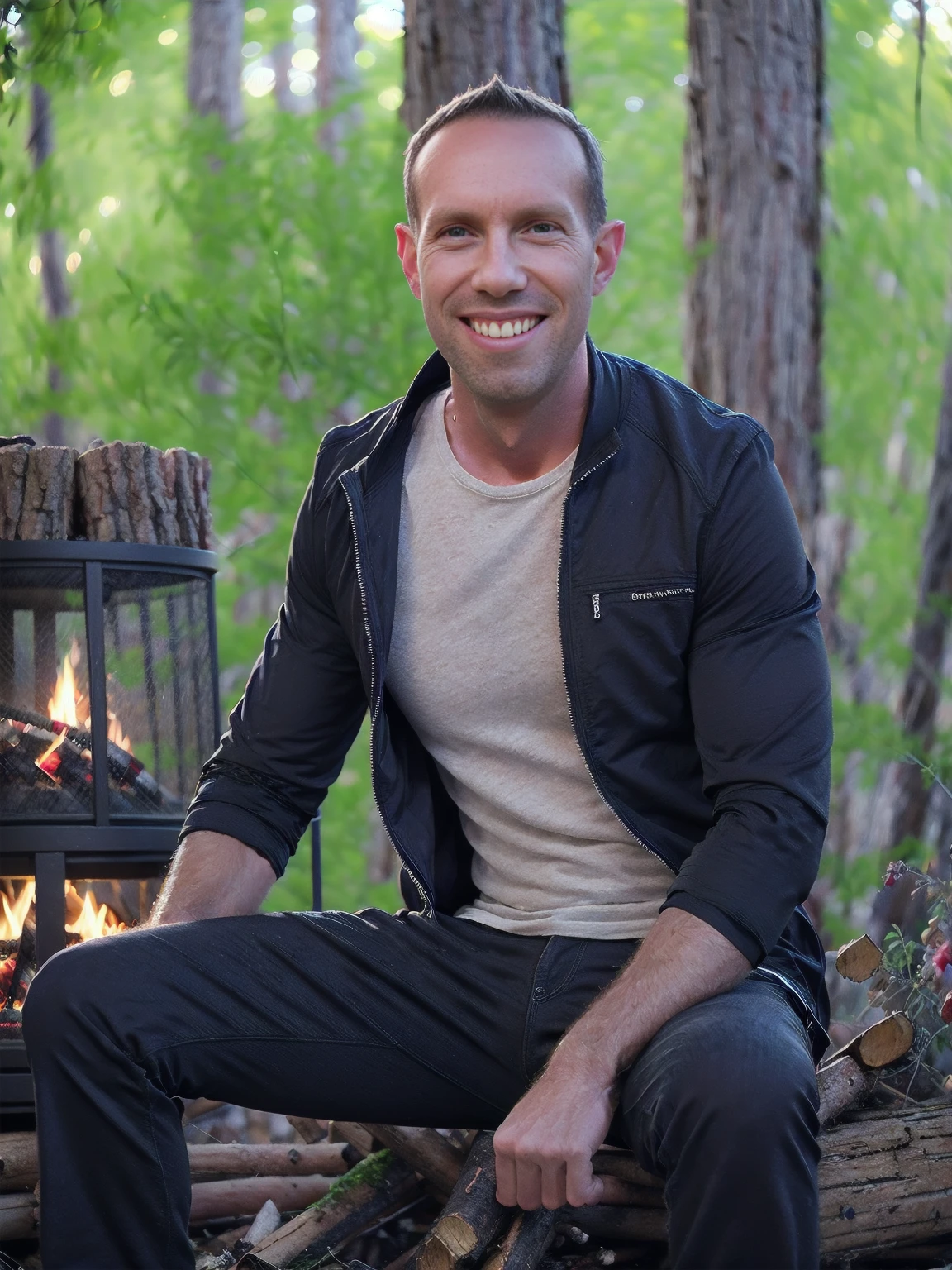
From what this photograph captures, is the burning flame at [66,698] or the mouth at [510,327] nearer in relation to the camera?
the mouth at [510,327]

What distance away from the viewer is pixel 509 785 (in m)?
2.64

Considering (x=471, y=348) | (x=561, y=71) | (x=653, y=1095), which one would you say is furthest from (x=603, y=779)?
(x=561, y=71)

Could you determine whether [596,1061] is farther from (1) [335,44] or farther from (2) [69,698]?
(1) [335,44]

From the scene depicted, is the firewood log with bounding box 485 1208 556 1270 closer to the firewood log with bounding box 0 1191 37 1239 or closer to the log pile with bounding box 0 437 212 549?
the firewood log with bounding box 0 1191 37 1239

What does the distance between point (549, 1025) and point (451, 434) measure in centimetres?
119

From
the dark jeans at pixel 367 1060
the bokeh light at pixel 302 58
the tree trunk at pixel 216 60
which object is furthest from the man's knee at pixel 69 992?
the bokeh light at pixel 302 58

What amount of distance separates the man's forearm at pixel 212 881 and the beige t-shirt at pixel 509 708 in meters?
0.41

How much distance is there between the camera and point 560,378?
8.68 ft

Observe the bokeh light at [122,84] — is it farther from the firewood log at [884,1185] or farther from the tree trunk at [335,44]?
the firewood log at [884,1185]

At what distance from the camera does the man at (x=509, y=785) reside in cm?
216

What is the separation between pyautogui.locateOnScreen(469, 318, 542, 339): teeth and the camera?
8.53 ft

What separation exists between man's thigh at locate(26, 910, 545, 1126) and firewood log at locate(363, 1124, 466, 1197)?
1.48 feet

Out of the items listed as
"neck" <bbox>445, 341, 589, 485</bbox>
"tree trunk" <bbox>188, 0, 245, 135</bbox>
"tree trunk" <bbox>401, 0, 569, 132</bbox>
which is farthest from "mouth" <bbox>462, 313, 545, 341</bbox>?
"tree trunk" <bbox>188, 0, 245, 135</bbox>

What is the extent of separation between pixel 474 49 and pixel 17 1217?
366cm
